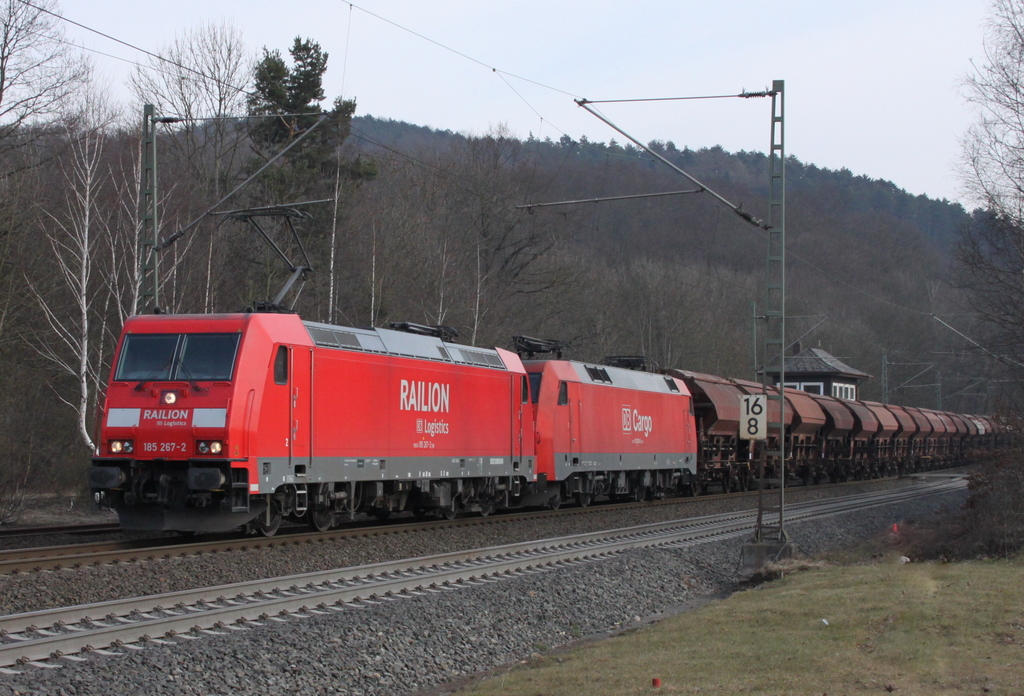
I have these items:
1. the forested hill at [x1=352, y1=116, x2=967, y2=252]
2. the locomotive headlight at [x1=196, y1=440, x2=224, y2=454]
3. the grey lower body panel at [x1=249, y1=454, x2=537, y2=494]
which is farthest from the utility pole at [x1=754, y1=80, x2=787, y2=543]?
the forested hill at [x1=352, y1=116, x2=967, y2=252]

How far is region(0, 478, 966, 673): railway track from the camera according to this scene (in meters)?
8.78

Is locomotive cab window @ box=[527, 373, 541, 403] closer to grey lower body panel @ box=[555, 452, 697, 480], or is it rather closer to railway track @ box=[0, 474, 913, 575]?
grey lower body panel @ box=[555, 452, 697, 480]

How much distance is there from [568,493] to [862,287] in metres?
67.6

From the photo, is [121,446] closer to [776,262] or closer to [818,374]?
[776,262]

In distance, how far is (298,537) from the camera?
52.9 feet

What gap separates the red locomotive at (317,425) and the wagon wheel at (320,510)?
1.5 inches

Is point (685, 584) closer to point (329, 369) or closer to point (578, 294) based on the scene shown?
point (329, 369)

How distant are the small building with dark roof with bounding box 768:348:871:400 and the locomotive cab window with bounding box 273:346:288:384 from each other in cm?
5925

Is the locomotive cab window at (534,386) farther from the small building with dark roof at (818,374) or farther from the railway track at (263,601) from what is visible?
the small building with dark roof at (818,374)

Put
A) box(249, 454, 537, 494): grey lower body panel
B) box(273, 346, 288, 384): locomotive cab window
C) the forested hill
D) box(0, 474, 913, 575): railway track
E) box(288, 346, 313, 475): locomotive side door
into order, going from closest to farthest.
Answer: box(0, 474, 913, 575): railway track, box(249, 454, 537, 494): grey lower body panel, box(273, 346, 288, 384): locomotive cab window, box(288, 346, 313, 475): locomotive side door, the forested hill

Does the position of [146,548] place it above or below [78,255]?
below

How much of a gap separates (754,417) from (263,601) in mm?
9136

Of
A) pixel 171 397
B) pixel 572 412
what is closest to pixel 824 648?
pixel 171 397

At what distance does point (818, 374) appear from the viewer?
71.6 meters
